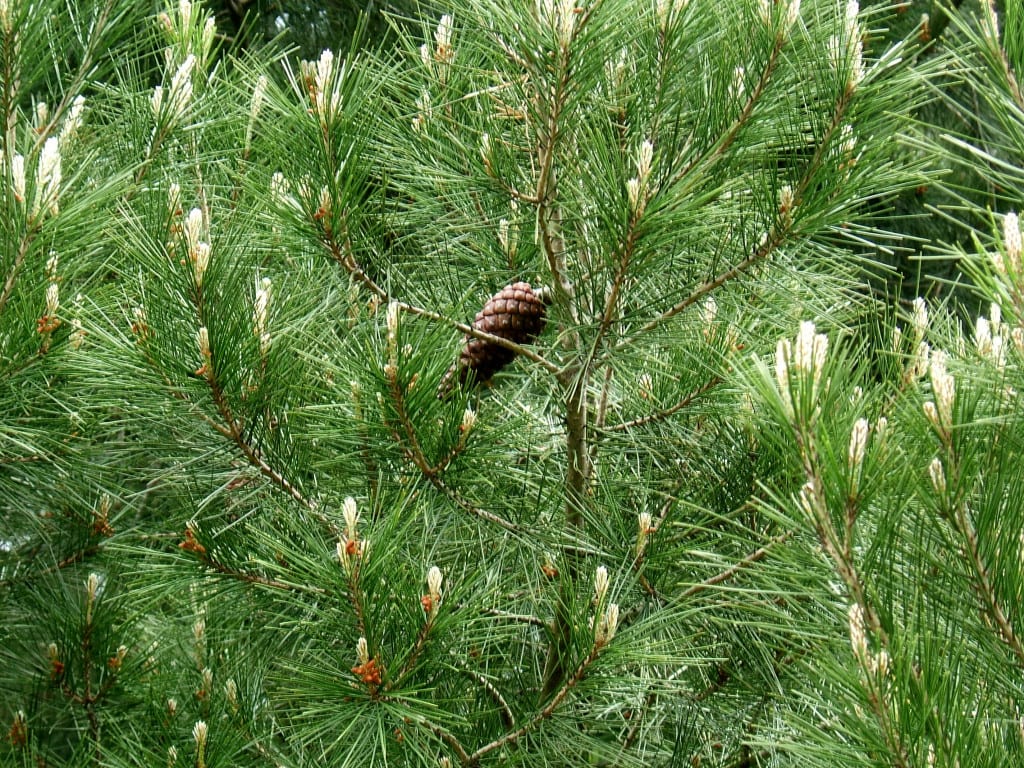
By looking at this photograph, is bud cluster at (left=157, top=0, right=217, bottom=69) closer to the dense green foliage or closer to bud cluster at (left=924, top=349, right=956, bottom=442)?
the dense green foliage

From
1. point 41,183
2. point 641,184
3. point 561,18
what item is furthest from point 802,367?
point 41,183

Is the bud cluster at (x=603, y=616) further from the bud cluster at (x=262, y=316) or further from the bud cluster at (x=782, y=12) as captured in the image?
the bud cluster at (x=782, y=12)

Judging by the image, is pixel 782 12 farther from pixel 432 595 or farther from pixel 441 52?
pixel 432 595

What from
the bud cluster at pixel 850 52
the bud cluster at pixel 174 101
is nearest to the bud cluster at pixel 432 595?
the bud cluster at pixel 850 52

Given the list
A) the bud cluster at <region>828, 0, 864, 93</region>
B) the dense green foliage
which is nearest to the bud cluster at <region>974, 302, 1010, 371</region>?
the dense green foliage

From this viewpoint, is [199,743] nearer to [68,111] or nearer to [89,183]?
[89,183]

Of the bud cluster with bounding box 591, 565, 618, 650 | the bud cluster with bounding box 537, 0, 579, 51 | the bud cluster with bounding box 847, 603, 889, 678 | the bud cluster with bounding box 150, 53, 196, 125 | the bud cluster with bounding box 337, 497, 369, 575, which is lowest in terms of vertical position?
the bud cluster with bounding box 591, 565, 618, 650

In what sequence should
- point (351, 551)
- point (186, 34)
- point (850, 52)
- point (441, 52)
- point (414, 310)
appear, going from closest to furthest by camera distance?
point (351, 551) → point (850, 52) → point (414, 310) → point (441, 52) → point (186, 34)
